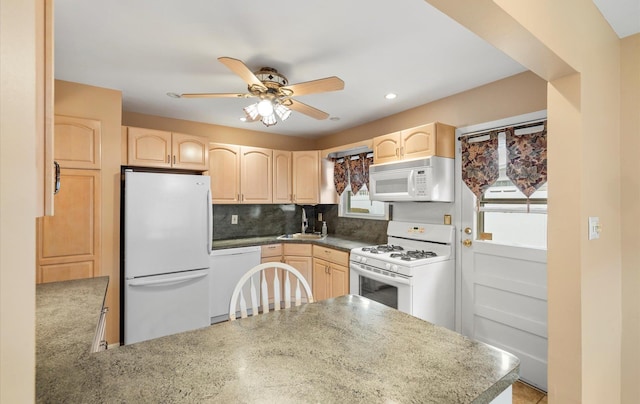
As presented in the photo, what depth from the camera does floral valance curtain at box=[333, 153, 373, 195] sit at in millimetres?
3562

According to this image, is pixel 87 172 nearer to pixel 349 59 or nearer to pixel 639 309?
pixel 349 59

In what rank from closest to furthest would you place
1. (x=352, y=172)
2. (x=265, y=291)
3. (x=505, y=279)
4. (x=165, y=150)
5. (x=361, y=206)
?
(x=265, y=291) < (x=505, y=279) < (x=165, y=150) < (x=352, y=172) < (x=361, y=206)

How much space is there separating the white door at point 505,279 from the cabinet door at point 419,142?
32 cm

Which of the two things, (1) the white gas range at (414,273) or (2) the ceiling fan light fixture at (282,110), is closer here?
(2) the ceiling fan light fixture at (282,110)

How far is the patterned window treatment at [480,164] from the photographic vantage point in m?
2.40

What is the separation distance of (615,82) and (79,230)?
398 centimetres

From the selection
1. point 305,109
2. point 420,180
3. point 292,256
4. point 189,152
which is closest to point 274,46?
point 305,109

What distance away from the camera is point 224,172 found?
3529 millimetres

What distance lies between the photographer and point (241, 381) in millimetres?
832

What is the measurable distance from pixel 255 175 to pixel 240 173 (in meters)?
0.20

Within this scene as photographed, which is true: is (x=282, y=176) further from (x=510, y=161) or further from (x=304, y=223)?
(x=510, y=161)

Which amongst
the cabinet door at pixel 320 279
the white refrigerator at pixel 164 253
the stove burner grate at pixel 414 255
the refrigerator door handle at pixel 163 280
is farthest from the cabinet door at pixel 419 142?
the refrigerator door handle at pixel 163 280

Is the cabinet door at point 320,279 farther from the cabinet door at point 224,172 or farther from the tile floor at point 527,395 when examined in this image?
the tile floor at point 527,395

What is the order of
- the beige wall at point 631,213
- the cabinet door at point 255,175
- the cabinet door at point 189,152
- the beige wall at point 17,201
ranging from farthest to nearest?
the cabinet door at point 255,175 → the cabinet door at point 189,152 → the beige wall at point 631,213 → the beige wall at point 17,201
